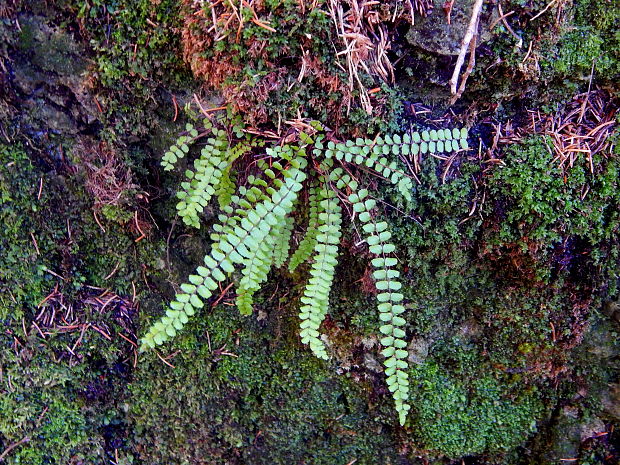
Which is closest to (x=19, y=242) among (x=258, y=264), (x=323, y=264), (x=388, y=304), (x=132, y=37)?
(x=132, y=37)

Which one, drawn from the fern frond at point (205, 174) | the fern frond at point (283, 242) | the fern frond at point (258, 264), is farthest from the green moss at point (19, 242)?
the fern frond at point (283, 242)

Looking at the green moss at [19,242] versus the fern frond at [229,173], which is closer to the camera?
the fern frond at [229,173]

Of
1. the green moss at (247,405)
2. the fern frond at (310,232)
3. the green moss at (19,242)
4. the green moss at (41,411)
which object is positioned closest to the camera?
the fern frond at (310,232)

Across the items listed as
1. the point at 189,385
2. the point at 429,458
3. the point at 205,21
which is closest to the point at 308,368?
the point at 189,385

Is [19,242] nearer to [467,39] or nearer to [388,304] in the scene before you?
[388,304]

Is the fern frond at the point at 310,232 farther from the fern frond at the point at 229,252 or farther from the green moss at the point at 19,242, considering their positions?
the green moss at the point at 19,242

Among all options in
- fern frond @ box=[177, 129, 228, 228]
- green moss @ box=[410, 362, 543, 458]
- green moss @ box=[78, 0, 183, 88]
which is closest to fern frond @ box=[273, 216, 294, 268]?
fern frond @ box=[177, 129, 228, 228]

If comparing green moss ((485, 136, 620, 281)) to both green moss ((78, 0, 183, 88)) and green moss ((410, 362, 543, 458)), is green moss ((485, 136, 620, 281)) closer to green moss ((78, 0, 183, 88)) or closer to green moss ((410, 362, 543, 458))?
green moss ((410, 362, 543, 458))
